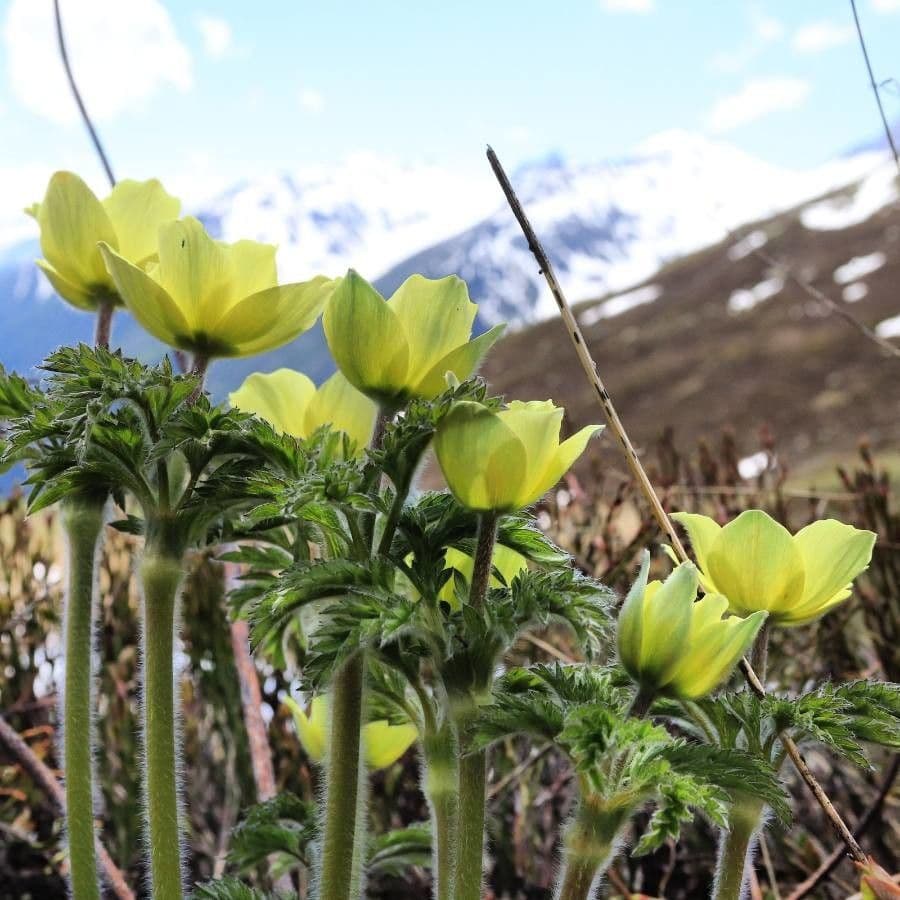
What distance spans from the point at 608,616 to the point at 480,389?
18 centimetres

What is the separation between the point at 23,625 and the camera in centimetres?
250

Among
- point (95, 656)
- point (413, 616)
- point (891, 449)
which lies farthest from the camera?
point (891, 449)

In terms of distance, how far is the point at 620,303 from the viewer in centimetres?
4341

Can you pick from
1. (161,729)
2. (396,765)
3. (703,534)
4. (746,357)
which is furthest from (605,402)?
(746,357)

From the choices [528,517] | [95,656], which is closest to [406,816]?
[95,656]

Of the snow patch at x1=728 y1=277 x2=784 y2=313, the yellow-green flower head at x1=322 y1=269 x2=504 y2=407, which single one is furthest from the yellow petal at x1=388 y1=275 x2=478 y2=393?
the snow patch at x1=728 y1=277 x2=784 y2=313

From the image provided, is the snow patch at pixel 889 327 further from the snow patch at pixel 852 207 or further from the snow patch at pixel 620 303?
the snow patch at pixel 852 207

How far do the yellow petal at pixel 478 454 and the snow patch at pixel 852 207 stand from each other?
152 ft

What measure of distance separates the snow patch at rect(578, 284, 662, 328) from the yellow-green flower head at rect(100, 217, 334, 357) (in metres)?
41.3

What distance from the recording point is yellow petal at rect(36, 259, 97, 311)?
96 centimetres

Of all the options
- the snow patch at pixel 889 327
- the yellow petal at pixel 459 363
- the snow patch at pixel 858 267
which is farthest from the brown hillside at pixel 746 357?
the yellow petal at pixel 459 363

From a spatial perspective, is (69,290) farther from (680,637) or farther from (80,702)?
(680,637)

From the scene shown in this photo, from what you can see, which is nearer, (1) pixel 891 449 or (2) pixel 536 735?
(2) pixel 536 735

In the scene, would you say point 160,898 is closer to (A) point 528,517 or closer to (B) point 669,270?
(A) point 528,517
